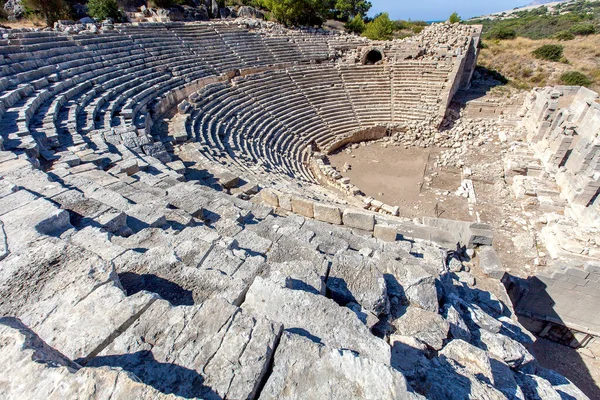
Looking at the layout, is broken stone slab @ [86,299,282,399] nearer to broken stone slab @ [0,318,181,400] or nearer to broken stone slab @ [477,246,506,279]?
broken stone slab @ [0,318,181,400]

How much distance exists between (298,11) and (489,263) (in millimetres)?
27126

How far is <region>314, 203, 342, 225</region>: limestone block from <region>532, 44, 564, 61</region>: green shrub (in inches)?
1115

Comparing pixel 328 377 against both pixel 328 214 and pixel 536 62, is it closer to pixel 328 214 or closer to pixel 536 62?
pixel 328 214

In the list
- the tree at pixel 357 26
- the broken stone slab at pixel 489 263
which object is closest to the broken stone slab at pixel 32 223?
the broken stone slab at pixel 489 263

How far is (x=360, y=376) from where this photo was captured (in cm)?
201

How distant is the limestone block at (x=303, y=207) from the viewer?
276 inches

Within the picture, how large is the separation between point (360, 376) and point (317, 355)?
1.04ft

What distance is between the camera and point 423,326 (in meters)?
3.25

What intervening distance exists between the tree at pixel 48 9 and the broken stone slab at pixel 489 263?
1110 inches

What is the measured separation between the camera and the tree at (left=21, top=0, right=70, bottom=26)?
65.6 feet

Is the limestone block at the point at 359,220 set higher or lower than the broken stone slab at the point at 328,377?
lower

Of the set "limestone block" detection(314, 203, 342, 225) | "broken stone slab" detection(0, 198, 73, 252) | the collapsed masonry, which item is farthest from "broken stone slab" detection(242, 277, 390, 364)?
the collapsed masonry

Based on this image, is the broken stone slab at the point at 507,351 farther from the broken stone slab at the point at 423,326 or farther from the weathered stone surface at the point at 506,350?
the broken stone slab at the point at 423,326

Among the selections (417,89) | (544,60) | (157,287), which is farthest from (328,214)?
(544,60)
